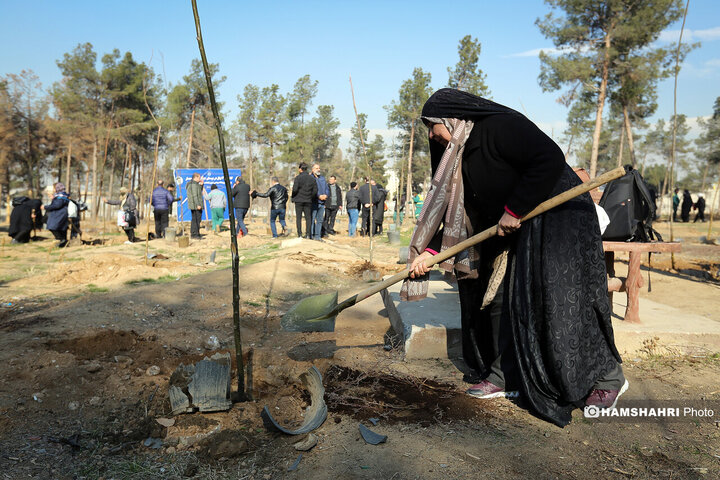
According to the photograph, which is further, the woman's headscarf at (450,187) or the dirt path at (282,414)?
the woman's headscarf at (450,187)

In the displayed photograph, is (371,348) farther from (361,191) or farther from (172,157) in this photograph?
(172,157)

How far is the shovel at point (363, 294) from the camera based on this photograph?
2260 millimetres

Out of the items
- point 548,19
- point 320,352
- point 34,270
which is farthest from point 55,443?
point 548,19

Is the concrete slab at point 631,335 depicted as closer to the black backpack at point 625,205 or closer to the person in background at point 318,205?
the black backpack at point 625,205

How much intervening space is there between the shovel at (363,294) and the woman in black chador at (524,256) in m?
0.07

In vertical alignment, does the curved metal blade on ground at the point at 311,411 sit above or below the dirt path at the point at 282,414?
above

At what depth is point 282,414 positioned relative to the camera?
2.51 meters

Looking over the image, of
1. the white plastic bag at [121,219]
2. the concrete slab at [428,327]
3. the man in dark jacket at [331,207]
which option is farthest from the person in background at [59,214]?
the concrete slab at [428,327]

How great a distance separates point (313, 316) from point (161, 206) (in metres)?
11.0

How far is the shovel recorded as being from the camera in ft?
7.41

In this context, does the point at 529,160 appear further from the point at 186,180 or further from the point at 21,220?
the point at 186,180

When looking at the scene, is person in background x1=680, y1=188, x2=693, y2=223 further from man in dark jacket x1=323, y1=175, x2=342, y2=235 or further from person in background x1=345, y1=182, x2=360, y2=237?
person in background x1=345, y1=182, x2=360, y2=237

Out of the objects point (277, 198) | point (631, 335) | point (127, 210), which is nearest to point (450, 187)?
point (631, 335)

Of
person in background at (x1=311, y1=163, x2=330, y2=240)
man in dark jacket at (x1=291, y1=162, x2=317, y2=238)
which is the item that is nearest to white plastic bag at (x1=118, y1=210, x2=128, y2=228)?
man in dark jacket at (x1=291, y1=162, x2=317, y2=238)
